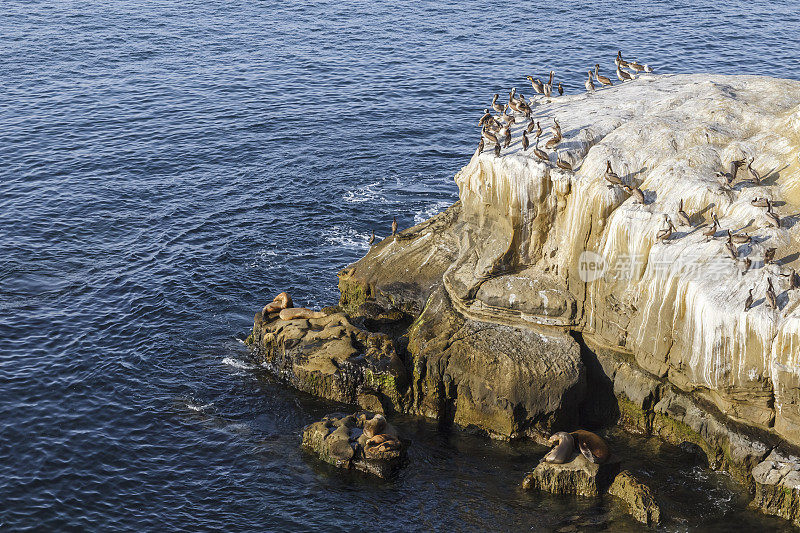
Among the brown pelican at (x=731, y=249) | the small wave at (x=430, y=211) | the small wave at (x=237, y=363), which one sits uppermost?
the brown pelican at (x=731, y=249)

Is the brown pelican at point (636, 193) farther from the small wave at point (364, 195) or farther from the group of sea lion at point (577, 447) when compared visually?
the small wave at point (364, 195)

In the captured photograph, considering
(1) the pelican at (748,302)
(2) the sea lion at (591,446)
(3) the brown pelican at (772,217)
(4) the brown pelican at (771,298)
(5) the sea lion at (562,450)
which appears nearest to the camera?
(4) the brown pelican at (771,298)

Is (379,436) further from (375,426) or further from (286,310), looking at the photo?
(286,310)

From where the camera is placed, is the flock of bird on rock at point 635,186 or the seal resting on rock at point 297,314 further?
the seal resting on rock at point 297,314

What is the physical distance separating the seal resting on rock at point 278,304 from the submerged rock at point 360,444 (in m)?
8.04

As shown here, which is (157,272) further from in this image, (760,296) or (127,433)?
(760,296)

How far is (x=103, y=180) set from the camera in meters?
54.8

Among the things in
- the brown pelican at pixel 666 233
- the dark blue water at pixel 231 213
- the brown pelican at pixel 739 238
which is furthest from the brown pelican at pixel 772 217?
the dark blue water at pixel 231 213

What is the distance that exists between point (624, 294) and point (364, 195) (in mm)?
23966

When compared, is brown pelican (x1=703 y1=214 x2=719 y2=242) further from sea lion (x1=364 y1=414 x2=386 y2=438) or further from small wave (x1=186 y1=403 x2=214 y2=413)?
small wave (x1=186 y1=403 x2=214 y2=413)

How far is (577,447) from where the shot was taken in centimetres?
3025

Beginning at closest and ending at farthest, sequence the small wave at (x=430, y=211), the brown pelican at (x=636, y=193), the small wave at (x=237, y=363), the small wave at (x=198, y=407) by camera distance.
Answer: the brown pelican at (x=636, y=193) < the small wave at (x=198, y=407) < the small wave at (x=237, y=363) < the small wave at (x=430, y=211)

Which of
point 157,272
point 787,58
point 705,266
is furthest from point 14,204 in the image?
point 787,58

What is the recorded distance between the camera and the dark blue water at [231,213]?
99.0 ft
